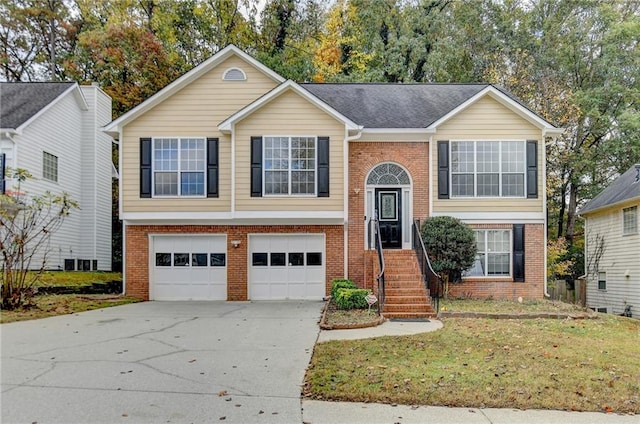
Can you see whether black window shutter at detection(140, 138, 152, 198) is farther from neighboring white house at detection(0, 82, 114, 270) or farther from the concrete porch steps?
the concrete porch steps

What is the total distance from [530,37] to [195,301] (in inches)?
873

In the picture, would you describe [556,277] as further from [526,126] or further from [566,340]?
[566,340]

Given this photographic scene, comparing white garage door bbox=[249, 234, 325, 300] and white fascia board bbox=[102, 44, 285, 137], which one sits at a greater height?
white fascia board bbox=[102, 44, 285, 137]

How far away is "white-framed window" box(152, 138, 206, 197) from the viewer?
1488 centimetres

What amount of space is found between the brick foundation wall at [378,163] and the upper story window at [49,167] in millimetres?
11503

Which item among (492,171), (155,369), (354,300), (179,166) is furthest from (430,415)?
(179,166)

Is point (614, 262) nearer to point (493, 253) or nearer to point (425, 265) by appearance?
point (493, 253)

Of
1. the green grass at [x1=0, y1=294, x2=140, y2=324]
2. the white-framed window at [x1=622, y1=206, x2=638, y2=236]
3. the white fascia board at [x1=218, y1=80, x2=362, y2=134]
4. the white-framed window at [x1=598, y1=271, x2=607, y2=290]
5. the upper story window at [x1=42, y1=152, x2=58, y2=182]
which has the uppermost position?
the white fascia board at [x1=218, y1=80, x2=362, y2=134]

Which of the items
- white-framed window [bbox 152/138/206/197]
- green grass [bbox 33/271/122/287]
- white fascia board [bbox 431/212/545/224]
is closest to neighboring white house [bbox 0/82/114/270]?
green grass [bbox 33/271/122/287]

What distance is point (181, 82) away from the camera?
1498 cm

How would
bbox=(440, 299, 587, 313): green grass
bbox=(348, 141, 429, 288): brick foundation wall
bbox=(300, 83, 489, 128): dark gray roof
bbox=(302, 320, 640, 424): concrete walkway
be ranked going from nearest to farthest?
bbox=(302, 320, 640, 424): concrete walkway
bbox=(440, 299, 587, 313): green grass
bbox=(348, 141, 429, 288): brick foundation wall
bbox=(300, 83, 489, 128): dark gray roof

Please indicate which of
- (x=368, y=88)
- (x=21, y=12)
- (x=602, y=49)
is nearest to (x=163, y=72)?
(x=21, y=12)

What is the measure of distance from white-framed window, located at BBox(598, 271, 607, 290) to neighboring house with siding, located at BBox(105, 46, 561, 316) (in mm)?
7834

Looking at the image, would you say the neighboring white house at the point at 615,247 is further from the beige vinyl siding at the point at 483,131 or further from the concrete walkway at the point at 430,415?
the concrete walkway at the point at 430,415
